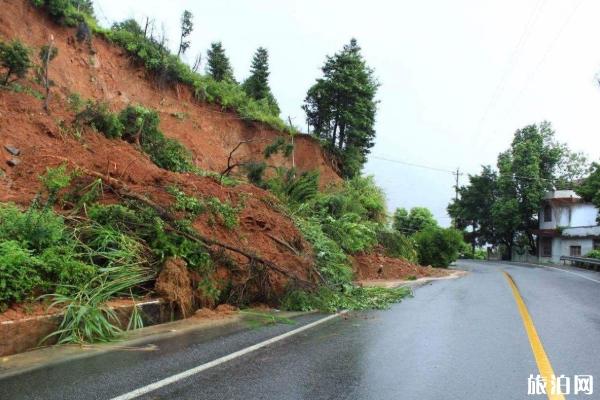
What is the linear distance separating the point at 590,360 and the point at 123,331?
5.95 metres

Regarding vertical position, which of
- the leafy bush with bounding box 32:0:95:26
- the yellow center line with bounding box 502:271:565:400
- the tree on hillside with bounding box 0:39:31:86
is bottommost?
the yellow center line with bounding box 502:271:565:400

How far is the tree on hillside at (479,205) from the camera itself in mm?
57625

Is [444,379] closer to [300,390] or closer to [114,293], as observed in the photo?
[300,390]

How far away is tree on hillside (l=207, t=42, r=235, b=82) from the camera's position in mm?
35656

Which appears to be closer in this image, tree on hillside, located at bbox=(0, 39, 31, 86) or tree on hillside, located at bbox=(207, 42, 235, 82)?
tree on hillside, located at bbox=(0, 39, 31, 86)

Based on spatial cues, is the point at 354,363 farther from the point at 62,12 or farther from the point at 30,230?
the point at 62,12

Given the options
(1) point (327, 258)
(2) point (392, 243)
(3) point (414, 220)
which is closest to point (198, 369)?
(1) point (327, 258)

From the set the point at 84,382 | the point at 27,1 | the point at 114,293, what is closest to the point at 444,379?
the point at 84,382

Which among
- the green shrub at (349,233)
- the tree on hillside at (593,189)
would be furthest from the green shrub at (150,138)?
the tree on hillside at (593,189)

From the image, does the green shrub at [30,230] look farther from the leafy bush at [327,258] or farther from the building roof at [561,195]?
the building roof at [561,195]

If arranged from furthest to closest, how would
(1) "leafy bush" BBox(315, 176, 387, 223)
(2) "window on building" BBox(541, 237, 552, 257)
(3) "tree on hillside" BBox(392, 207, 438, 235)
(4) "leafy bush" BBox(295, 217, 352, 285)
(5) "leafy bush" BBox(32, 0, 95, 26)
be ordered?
1. (2) "window on building" BBox(541, 237, 552, 257)
2. (3) "tree on hillside" BBox(392, 207, 438, 235)
3. (1) "leafy bush" BBox(315, 176, 387, 223)
4. (5) "leafy bush" BBox(32, 0, 95, 26)
5. (4) "leafy bush" BBox(295, 217, 352, 285)

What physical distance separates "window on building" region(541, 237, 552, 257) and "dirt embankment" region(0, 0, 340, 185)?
34082mm

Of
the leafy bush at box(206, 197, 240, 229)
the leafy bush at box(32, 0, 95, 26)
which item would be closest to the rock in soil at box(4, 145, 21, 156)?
the leafy bush at box(206, 197, 240, 229)

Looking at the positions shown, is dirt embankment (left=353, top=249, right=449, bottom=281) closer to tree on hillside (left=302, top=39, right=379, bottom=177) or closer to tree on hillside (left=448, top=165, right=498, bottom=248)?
tree on hillside (left=302, top=39, right=379, bottom=177)
